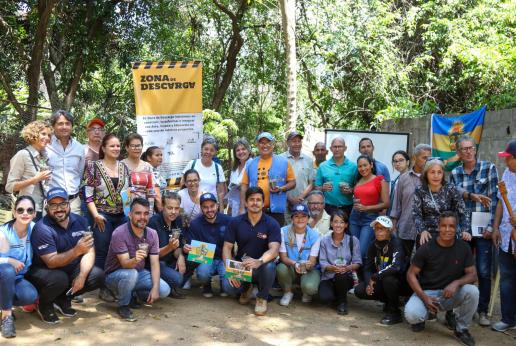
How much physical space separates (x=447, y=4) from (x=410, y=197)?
30.4 feet

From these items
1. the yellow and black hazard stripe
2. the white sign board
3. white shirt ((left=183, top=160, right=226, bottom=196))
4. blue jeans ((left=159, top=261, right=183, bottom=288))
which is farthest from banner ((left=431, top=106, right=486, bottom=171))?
blue jeans ((left=159, top=261, right=183, bottom=288))

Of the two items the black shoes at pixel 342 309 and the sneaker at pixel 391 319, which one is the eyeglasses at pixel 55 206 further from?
the sneaker at pixel 391 319

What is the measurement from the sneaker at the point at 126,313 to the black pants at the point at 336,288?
6.56 ft

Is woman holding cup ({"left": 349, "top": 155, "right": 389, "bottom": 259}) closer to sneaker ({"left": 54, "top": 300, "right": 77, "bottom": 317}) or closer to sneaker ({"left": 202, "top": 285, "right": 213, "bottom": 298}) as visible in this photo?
sneaker ({"left": 202, "top": 285, "right": 213, "bottom": 298})

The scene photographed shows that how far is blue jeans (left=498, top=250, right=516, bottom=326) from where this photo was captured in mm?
5062

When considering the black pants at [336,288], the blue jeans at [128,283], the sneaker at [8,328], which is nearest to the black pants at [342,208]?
the black pants at [336,288]

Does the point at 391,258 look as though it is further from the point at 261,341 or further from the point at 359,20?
the point at 359,20

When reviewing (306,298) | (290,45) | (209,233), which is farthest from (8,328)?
(290,45)

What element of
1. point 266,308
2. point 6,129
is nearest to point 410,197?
point 266,308

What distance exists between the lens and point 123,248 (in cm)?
512

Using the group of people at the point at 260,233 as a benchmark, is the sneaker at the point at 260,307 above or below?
below

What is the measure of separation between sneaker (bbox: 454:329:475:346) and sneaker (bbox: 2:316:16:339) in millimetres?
3932

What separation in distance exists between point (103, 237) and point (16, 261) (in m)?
1.03

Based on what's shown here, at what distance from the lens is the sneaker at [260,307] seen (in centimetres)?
542
